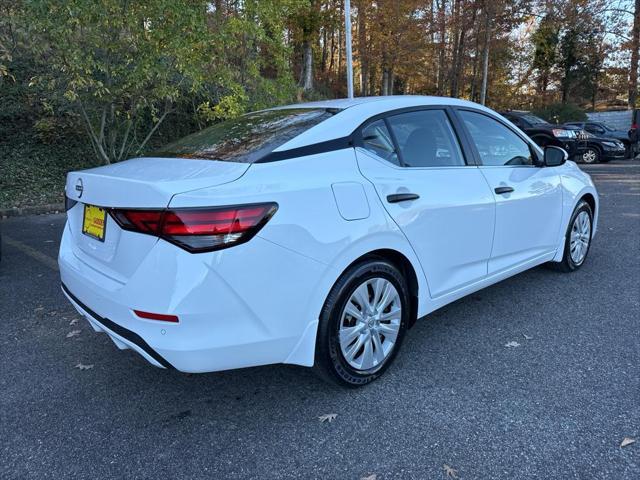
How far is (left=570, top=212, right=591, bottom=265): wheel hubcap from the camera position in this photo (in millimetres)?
4625

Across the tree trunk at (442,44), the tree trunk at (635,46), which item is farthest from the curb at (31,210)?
the tree trunk at (635,46)

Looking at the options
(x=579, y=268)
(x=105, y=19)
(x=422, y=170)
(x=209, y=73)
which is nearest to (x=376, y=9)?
(x=209, y=73)

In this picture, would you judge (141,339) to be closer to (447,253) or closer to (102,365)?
(102,365)

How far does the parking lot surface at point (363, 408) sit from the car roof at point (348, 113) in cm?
139

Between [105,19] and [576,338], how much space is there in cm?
645

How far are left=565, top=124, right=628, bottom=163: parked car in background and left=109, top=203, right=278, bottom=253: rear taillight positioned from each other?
55.1 feet

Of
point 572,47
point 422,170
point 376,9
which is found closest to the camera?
point 422,170

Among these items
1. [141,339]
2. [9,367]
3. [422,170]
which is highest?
[422,170]

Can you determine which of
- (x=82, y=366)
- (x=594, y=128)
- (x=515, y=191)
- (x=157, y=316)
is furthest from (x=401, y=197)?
(x=594, y=128)

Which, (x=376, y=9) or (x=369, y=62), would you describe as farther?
(x=369, y=62)

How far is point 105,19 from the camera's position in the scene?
6387 mm

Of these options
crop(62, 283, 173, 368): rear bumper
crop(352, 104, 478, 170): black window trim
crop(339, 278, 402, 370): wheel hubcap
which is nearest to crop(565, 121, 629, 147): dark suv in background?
crop(352, 104, 478, 170): black window trim

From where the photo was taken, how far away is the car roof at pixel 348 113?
259 cm

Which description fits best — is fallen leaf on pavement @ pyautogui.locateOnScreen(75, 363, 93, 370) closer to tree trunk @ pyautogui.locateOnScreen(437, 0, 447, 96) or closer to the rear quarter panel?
the rear quarter panel
